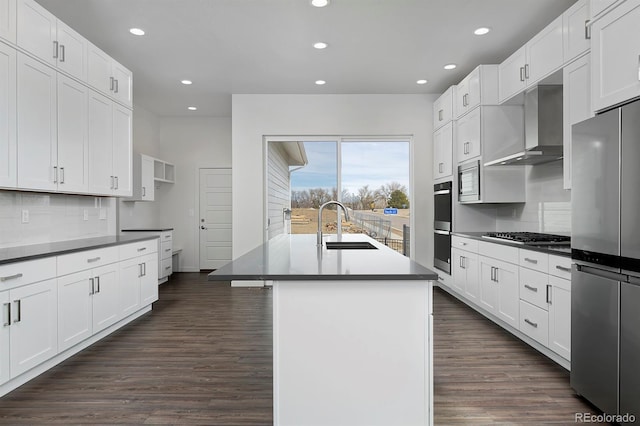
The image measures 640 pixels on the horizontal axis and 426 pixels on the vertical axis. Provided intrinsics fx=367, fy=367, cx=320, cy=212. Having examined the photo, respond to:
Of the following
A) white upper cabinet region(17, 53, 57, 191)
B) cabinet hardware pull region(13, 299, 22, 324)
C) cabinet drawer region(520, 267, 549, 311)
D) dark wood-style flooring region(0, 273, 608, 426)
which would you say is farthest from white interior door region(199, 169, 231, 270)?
cabinet drawer region(520, 267, 549, 311)

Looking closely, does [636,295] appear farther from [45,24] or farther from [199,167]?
[199,167]

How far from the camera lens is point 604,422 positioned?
1987 millimetres

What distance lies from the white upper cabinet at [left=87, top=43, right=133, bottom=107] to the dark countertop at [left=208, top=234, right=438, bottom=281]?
104 inches

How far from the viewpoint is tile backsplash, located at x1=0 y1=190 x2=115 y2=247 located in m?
2.96

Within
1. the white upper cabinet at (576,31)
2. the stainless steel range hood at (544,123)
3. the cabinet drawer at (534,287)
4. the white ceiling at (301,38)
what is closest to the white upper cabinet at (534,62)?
the white upper cabinet at (576,31)

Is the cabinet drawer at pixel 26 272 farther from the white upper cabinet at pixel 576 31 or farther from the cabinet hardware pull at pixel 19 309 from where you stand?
the white upper cabinet at pixel 576 31

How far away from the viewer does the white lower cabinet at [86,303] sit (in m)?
2.78

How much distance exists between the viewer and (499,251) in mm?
3480

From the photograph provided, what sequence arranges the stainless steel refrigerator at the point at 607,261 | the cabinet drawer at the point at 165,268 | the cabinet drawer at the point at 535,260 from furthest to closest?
the cabinet drawer at the point at 165,268 < the cabinet drawer at the point at 535,260 < the stainless steel refrigerator at the point at 607,261

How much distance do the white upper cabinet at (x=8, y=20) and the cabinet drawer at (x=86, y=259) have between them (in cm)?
160

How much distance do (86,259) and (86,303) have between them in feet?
1.19

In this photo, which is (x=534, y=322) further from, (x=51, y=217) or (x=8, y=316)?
(x=51, y=217)

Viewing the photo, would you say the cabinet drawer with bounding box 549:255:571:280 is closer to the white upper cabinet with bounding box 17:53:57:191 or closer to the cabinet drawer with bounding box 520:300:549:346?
the cabinet drawer with bounding box 520:300:549:346

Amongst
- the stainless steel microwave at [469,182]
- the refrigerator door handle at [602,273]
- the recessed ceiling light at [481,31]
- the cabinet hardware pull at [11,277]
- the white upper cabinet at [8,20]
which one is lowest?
the cabinet hardware pull at [11,277]
